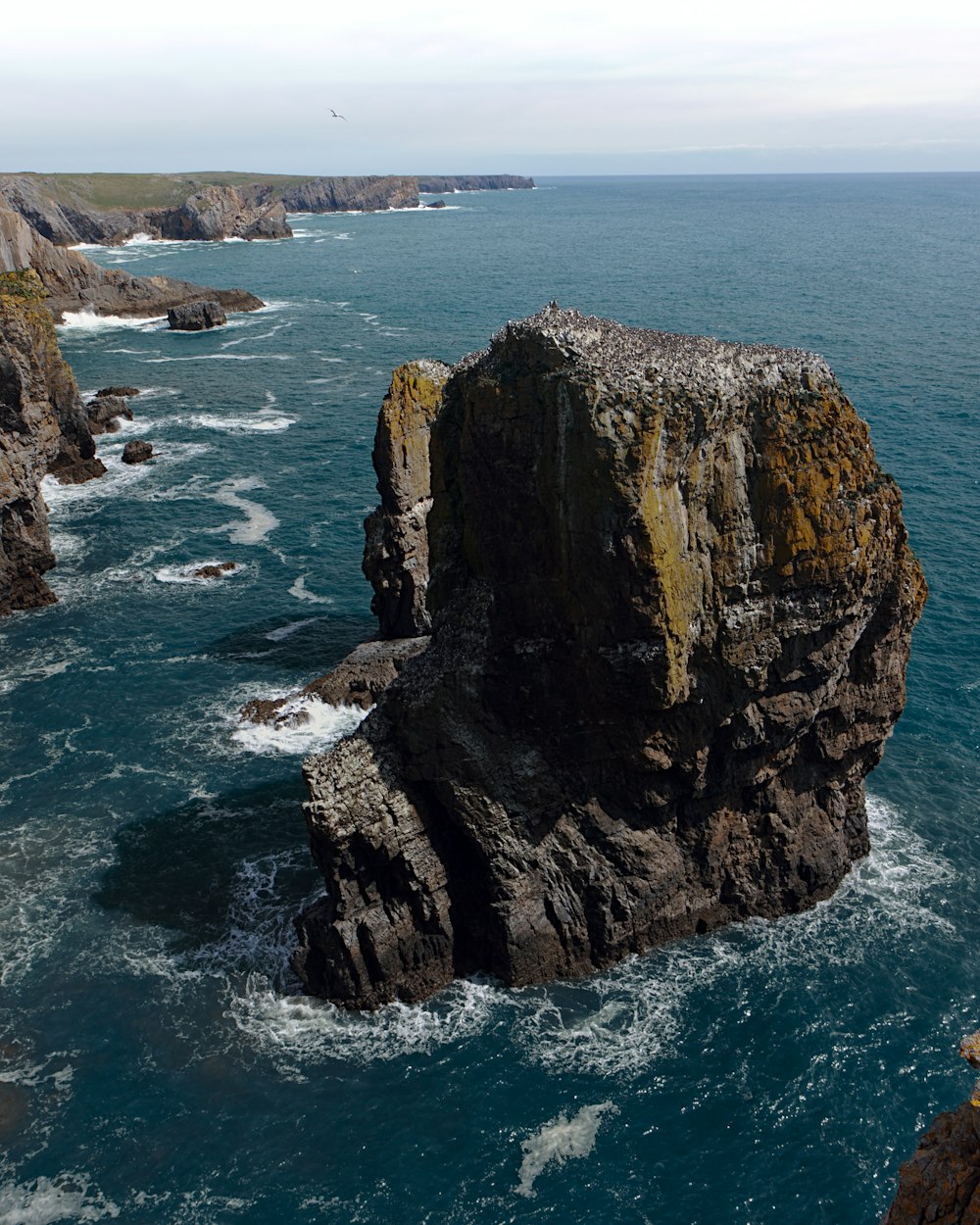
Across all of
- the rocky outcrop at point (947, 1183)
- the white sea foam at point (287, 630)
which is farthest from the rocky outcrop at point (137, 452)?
the rocky outcrop at point (947, 1183)

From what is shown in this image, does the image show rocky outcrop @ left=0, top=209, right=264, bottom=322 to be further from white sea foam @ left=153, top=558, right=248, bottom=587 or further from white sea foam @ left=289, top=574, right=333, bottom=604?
white sea foam @ left=289, top=574, right=333, bottom=604

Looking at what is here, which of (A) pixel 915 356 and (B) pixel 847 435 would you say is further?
(A) pixel 915 356

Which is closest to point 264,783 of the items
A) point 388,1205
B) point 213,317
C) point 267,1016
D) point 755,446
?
point 267,1016

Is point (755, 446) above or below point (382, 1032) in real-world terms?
above

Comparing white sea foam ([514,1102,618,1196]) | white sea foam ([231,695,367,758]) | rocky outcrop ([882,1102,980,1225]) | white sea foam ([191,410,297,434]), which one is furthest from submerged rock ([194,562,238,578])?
rocky outcrop ([882,1102,980,1225])

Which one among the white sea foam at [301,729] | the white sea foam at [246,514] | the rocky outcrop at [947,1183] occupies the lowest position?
the white sea foam at [301,729]

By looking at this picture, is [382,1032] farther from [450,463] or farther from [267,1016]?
[450,463]

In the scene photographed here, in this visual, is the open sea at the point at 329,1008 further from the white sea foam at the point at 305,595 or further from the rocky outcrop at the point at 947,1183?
the rocky outcrop at the point at 947,1183
